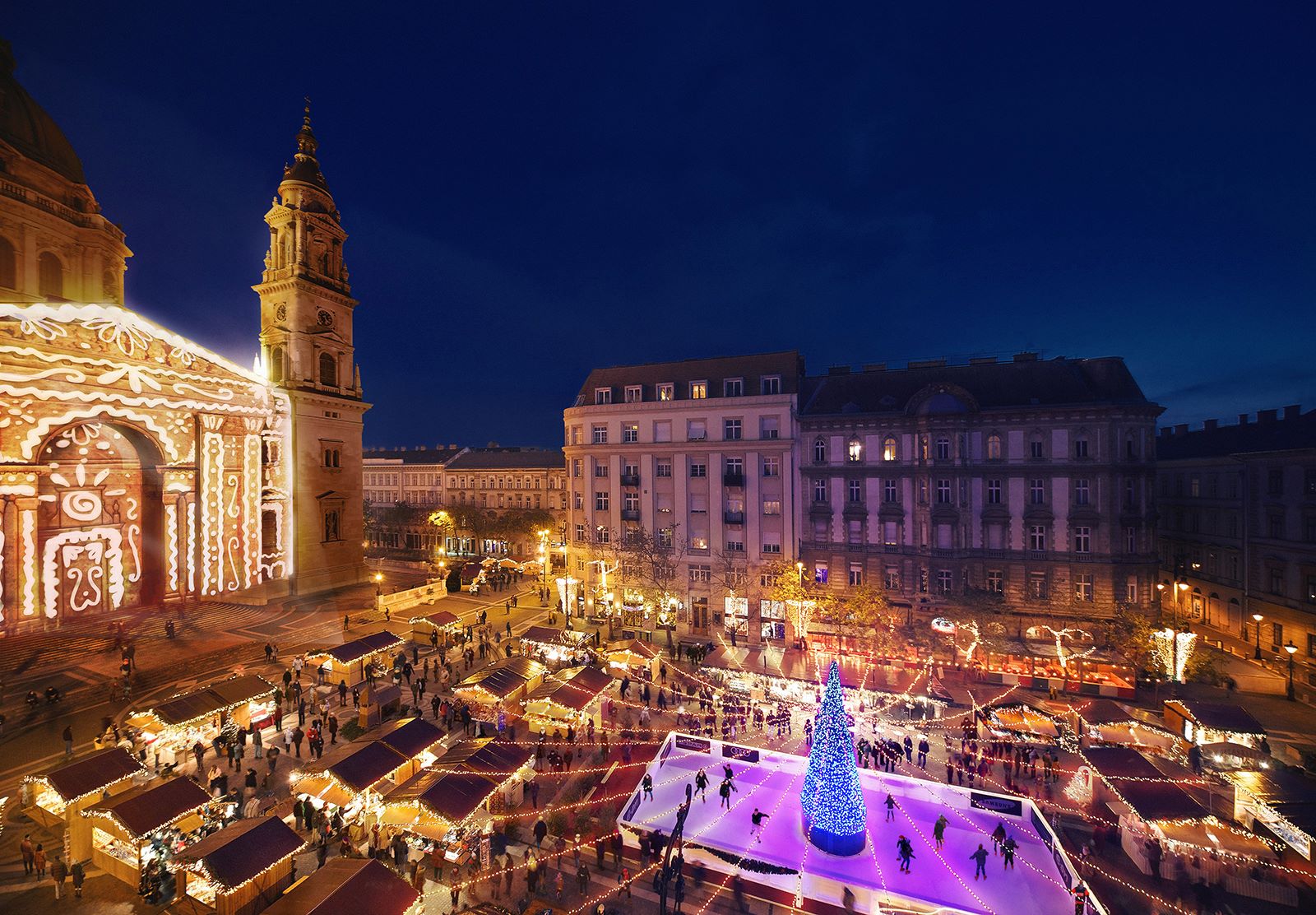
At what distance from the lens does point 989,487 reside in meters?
31.6

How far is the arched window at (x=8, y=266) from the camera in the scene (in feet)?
85.0

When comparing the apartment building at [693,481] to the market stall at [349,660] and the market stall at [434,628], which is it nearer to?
the market stall at [434,628]

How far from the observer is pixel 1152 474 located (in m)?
29.4

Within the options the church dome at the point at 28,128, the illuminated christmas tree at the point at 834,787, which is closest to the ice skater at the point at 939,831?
the illuminated christmas tree at the point at 834,787

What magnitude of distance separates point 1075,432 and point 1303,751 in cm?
1643

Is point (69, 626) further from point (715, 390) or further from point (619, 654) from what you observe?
point (715, 390)

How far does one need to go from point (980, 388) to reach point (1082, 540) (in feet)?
34.0

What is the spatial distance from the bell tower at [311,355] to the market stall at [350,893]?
28.3 meters

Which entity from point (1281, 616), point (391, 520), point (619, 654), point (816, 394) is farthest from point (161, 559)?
point (1281, 616)

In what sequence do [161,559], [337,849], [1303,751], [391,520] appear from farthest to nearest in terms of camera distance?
[391,520] < [161,559] < [1303,751] < [337,849]

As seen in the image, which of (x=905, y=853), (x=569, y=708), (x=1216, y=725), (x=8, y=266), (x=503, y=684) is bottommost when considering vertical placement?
(x=905, y=853)

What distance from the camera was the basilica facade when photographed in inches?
862

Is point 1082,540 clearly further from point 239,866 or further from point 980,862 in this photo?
point 239,866

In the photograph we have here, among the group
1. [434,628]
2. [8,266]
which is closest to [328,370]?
[8,266]
